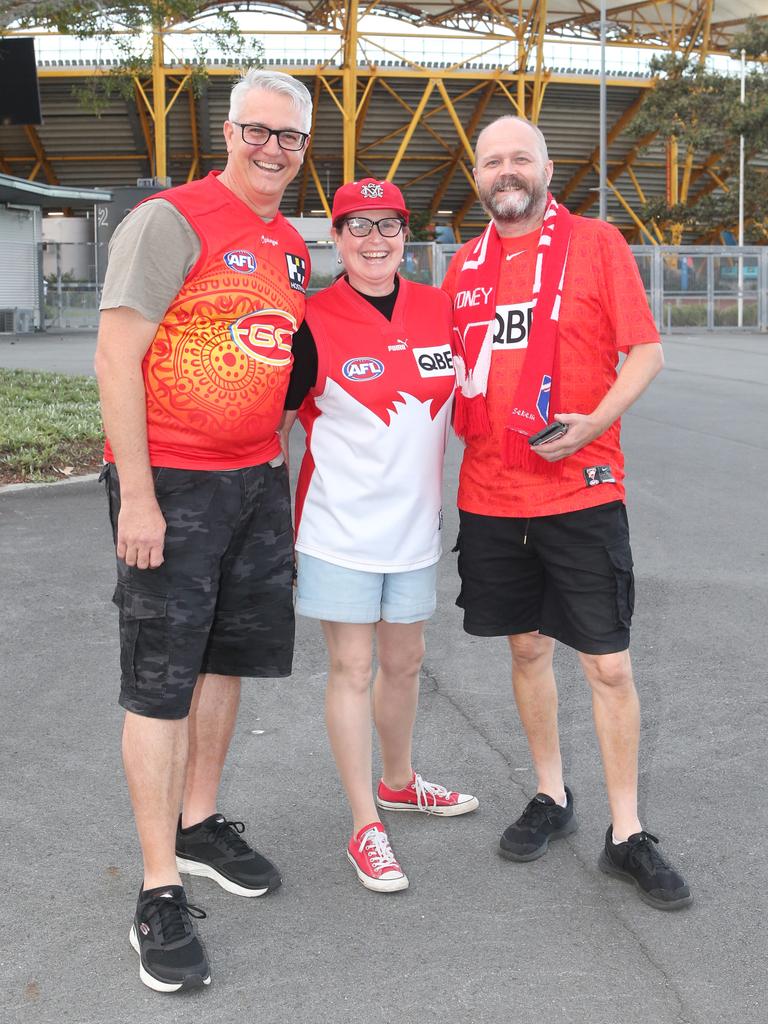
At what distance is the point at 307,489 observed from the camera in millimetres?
3525

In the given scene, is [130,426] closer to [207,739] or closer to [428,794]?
[207,739]

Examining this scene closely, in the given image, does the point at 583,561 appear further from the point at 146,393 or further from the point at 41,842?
the point at 41,842

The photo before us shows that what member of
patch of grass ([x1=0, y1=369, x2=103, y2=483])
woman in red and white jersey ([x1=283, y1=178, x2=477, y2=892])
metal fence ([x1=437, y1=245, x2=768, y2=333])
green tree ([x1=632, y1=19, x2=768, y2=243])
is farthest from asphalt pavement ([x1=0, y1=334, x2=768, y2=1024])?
green tree ([x1=632, y1=19, x2=768, y2=243])

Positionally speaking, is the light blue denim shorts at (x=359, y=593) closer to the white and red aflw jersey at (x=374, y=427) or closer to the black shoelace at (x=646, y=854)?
the white and red aflw jersey at (x=374, y=427)

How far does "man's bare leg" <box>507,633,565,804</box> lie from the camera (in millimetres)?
3705

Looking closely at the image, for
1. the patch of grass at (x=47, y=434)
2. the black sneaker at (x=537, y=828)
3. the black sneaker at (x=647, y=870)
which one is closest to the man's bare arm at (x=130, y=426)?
the black sneaker at (x=537, y=828)

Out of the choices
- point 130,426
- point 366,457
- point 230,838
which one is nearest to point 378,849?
point 230,838

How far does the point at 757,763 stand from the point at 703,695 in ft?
2.45

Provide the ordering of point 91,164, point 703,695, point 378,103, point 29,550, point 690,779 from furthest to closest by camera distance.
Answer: point 91,164 < point 378,103 < point 29,550 < point 703,695 < point 690,779

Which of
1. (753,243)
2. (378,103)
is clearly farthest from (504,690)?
(753,243)

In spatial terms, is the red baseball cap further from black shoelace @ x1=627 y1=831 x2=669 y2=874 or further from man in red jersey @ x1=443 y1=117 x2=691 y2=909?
black shoelace @ x1=627 y1=831 x2=669 y2=874

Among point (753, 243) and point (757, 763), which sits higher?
point (753, 243)

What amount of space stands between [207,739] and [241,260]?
140cm

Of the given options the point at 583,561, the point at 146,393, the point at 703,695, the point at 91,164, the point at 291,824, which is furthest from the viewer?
the point at 91,164
